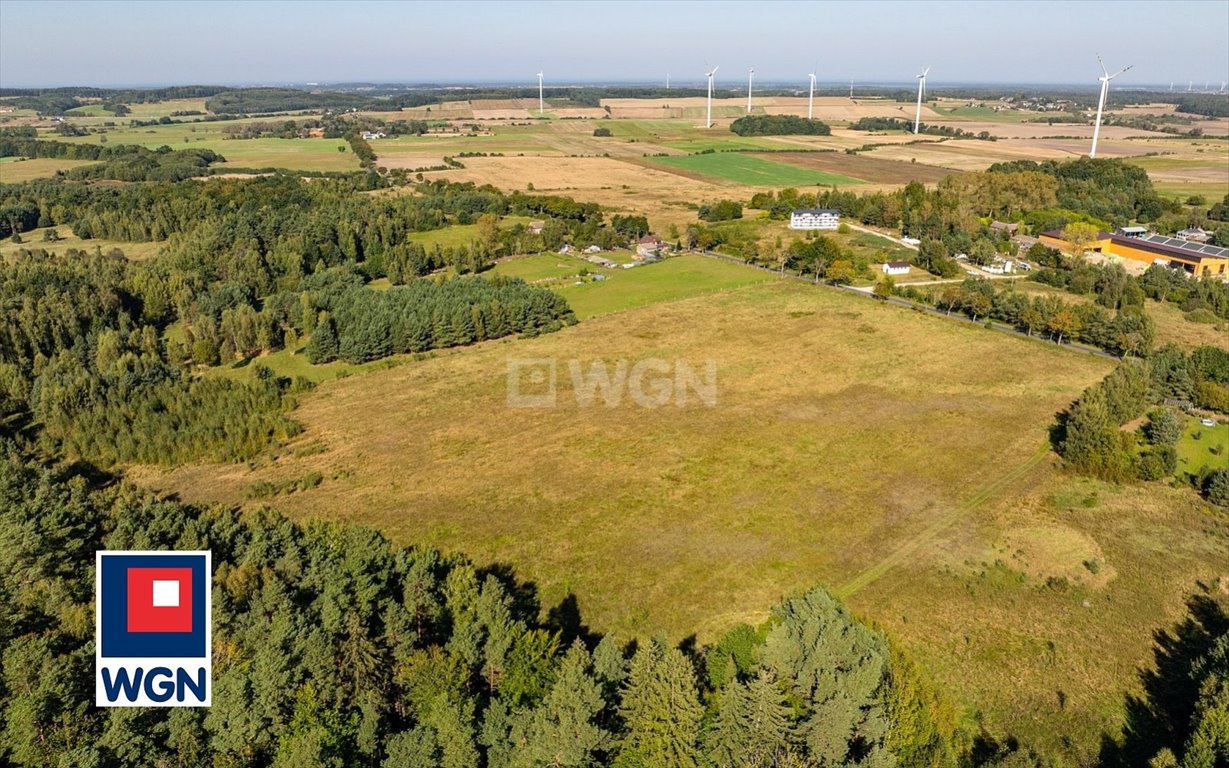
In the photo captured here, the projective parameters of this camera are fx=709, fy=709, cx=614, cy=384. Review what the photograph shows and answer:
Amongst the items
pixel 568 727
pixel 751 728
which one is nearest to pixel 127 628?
pixel 568 727

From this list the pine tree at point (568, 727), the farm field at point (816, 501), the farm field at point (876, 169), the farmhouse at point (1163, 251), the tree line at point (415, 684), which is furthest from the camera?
the farm field at point (876, 169)

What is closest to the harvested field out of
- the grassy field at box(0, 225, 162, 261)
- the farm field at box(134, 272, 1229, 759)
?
the farm field at box(134, 272, 1229, 759)

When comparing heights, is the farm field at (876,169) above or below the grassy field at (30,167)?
above

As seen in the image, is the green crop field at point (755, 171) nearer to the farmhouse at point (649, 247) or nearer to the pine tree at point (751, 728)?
the farmhouse at point (649, 247)

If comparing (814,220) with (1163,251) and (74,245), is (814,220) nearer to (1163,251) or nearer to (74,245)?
(1163,251)

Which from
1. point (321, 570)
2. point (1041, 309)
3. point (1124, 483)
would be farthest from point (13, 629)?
point (1041, 309)

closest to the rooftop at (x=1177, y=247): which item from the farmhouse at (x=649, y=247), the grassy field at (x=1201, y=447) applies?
the grassy field at (x=1201, y=447)
